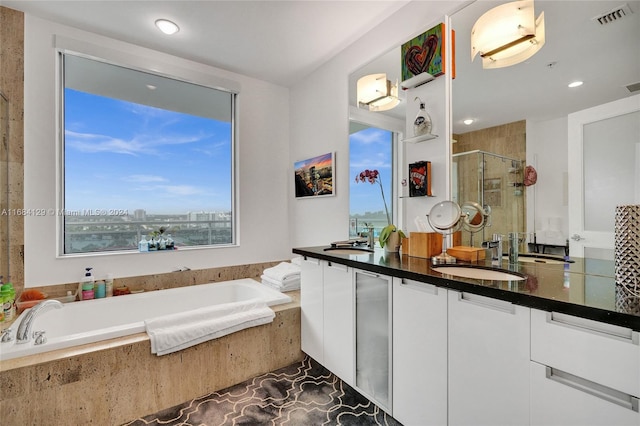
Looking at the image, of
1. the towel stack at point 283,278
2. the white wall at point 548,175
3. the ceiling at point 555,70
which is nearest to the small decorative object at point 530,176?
the white wall at point 548,175

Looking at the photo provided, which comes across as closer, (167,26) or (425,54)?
(425,54)

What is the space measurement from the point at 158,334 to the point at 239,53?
7.91 ft

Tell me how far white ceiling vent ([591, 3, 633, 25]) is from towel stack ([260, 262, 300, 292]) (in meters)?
2.47

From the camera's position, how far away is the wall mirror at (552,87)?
1.19 meters

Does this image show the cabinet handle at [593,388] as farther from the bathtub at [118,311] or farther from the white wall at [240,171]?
the white wall at [240,171]

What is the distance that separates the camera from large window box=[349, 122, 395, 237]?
2203 mm

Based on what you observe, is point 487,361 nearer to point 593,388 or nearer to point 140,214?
point 593,388

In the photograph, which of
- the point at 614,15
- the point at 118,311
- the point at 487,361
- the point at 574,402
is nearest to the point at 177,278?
the point at 118,311

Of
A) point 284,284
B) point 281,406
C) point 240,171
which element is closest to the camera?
point 281,406

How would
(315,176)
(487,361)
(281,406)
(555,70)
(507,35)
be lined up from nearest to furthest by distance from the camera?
(487,361)
(555,70)
(507,35)
(281,406)
(315,176)

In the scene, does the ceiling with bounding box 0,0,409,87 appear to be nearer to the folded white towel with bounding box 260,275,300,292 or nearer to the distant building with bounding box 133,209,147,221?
the distant building with bounding box 133,209,147,221

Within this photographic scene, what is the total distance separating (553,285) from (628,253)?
0.80ft

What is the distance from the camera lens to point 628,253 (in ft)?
3.26

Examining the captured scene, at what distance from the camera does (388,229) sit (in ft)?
6.55
